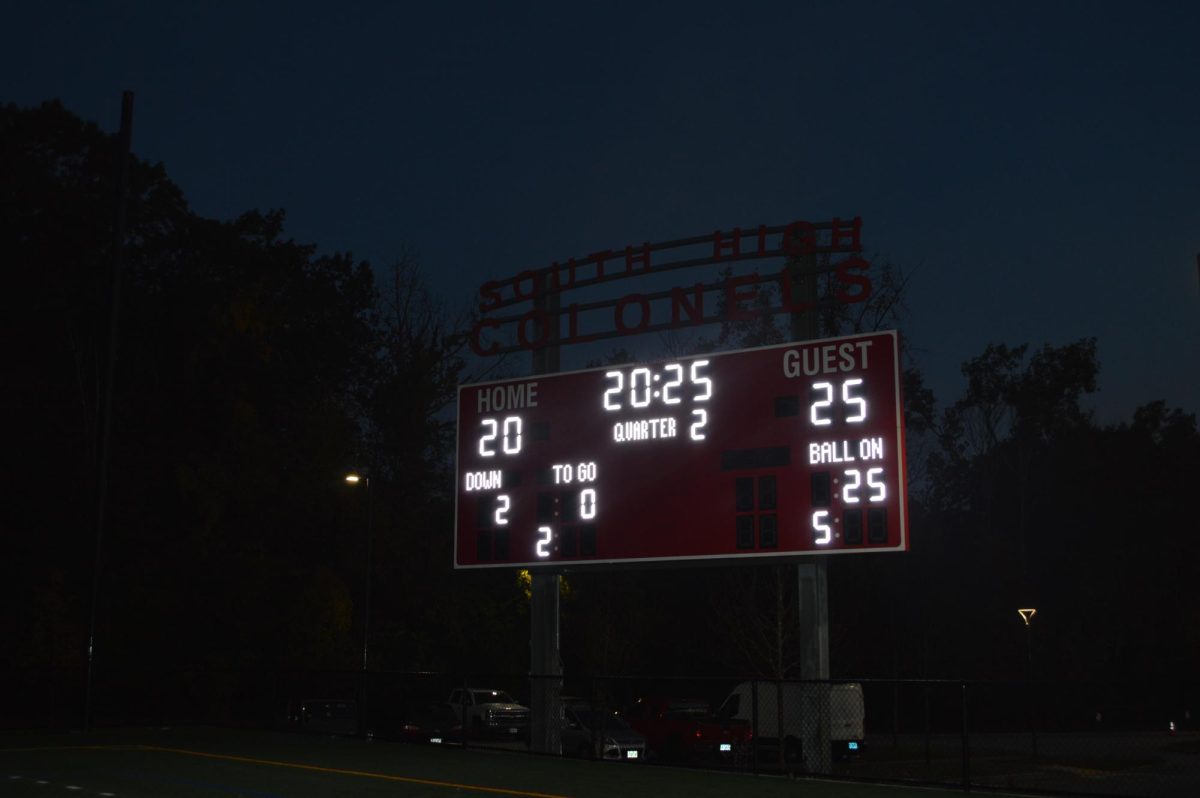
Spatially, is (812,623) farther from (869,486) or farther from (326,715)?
(326,715)

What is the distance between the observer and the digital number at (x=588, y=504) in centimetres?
2150

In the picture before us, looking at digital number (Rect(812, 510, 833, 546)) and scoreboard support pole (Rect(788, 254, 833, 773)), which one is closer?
digital number (Rect(812, 510, 833, 546))

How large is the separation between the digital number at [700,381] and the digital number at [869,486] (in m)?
2.59

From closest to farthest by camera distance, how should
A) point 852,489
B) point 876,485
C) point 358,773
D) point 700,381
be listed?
point 358,773, point 876,485, point 852,489, point 700,381

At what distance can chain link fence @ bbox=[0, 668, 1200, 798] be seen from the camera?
18.8 metres

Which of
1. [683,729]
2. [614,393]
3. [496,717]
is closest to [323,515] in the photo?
[496,717]

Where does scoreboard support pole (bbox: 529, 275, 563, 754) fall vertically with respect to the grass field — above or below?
above

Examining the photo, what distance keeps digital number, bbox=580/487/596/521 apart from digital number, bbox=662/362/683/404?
6.17 ft

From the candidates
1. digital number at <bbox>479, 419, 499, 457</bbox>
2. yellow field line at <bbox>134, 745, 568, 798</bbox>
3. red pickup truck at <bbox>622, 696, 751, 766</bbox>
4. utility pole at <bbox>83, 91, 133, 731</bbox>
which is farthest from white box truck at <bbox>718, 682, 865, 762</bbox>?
utility pole at <bbox>83, 91, 133, 731</bbox>

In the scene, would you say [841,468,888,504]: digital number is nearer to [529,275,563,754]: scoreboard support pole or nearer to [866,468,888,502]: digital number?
[866,468,888,502]: digital number

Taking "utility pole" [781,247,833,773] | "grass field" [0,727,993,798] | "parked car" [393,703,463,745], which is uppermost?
"utility pole" [781,247,833,773]

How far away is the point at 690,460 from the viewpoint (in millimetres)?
20578

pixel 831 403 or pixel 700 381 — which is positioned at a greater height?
pixel 700 381

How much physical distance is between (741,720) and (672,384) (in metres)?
10.6
